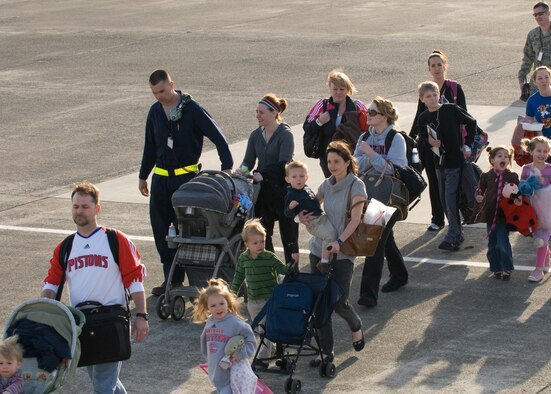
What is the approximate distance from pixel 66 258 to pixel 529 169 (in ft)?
18.0

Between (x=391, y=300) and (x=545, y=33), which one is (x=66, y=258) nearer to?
(x=391, y=300)

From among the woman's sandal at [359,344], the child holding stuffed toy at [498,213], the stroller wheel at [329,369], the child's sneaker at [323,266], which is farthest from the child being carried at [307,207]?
the child holding stuffed toy at [498,213]

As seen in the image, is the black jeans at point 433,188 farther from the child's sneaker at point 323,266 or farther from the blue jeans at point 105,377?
the blue jeans at point 105,377

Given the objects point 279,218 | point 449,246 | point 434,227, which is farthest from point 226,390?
point 434,227

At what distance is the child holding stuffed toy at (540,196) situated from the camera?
12.8 meters

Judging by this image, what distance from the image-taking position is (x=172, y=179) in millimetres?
12977

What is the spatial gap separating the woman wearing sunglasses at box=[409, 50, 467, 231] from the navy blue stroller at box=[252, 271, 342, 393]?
409 cm

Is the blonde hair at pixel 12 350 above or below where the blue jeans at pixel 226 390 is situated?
above

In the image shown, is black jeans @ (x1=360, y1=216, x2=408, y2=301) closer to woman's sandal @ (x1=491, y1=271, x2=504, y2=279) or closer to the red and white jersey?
woman's sandal @ (x1=491, y1=271, x2=504, y2=279)

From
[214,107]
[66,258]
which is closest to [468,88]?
[214,107]

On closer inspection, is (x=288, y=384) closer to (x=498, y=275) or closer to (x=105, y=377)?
(x=105, y=377)

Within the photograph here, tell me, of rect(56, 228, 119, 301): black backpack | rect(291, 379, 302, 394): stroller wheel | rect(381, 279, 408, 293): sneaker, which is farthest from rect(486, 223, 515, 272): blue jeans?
rect(56, 228, 119, 301): black backpack

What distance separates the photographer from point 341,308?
10.9m

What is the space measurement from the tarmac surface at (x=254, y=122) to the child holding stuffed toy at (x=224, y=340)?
2.94 ft
